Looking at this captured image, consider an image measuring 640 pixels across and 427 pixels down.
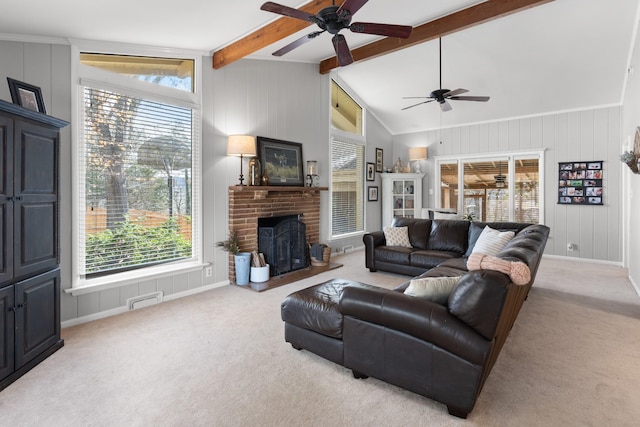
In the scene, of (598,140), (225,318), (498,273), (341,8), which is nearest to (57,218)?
(225,318)

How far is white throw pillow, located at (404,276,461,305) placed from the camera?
2012 mm

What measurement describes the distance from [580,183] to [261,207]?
5.51 meters

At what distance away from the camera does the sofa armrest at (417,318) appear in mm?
1753

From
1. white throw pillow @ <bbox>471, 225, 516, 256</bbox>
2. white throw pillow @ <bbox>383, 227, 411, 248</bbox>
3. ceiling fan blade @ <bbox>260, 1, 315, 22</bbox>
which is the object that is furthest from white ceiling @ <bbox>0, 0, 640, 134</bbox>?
white throw pillow @ <bbox>383, 227, 411, 248</bbox>

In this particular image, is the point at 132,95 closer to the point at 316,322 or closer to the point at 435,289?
the point at 316,322

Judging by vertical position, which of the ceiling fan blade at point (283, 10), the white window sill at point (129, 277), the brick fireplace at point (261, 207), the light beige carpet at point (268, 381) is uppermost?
the ceiling fan blade at point (283, 10)

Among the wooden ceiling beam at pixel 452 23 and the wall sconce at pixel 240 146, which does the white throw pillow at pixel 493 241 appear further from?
the wall sconce at pixel 240 146

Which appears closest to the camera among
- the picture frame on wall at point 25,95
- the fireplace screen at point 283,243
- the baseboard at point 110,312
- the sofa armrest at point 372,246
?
the picture frame on wall at point 25,95

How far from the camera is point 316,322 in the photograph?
239 centimetres

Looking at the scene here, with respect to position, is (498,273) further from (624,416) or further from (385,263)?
(385,263)

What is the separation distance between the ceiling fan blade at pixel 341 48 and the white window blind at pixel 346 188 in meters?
3.19

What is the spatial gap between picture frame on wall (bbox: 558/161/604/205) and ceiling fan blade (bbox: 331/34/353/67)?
5.09 m

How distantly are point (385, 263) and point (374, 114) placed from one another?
3.88 metres

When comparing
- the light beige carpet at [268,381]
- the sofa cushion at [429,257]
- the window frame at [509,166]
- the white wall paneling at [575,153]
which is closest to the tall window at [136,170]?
the light beige carpet at [268,381]
